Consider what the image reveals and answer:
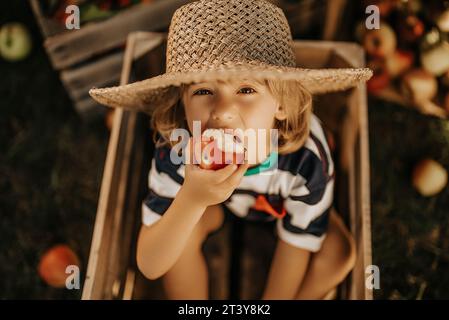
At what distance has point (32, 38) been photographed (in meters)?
1.92

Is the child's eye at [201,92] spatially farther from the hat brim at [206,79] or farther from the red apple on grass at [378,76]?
the red apple on grass at [378,76]

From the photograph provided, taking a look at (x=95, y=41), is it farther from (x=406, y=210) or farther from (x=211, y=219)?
(x=406, y=210)

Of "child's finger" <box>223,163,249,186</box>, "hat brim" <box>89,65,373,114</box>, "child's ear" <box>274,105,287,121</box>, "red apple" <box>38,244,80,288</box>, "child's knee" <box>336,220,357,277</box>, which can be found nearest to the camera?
"hat brim" <box>89,65,373,114</box>

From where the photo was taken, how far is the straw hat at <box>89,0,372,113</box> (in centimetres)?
81

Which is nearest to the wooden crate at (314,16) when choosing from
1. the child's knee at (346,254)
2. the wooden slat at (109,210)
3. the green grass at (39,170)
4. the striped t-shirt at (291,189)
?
the striped t-shirt at (291,189)

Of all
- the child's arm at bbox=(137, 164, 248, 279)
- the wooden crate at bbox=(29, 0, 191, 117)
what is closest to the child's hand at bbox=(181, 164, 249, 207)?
the child's arm at bbox=(137, 164, 248, 279)

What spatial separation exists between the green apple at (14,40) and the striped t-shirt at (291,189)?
1.01m

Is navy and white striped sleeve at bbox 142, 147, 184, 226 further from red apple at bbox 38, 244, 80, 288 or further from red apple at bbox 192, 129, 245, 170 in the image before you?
red apple at bbox 38, 244, 80, 288

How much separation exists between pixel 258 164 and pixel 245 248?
45 cm

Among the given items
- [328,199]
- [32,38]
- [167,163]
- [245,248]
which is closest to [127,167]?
[167,163]

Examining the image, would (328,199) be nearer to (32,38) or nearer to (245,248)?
(245,248)

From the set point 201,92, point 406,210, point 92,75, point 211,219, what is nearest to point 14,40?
point 92,75

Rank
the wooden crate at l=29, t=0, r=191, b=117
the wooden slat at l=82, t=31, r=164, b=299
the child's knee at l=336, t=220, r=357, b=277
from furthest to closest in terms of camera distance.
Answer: the wooden crate at l=29, t=0, r=191, b=117
the child's knee at l=336, t=220, r=357, b=277
the wooden slat at l=82, t=31, r=164, b=299

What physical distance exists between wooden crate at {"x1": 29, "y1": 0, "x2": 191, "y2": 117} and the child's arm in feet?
2.20
